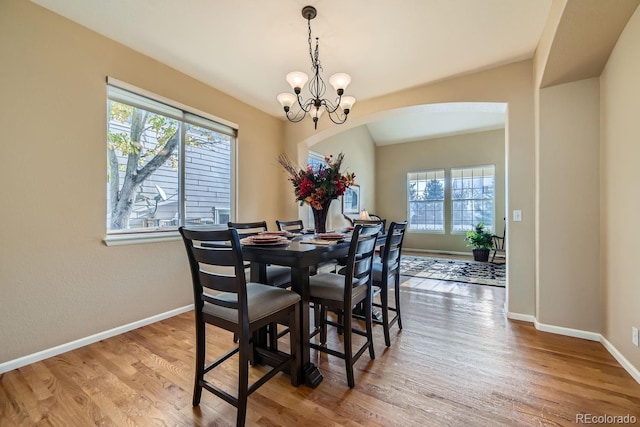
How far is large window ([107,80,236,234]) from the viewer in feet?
8.29

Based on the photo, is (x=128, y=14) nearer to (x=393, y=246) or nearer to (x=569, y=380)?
(x=393, y=246)

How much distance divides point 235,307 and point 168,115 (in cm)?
242

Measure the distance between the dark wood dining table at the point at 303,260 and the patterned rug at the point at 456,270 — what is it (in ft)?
11.0

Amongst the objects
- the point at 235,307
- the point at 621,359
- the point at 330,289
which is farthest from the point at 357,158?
the point at 235,307

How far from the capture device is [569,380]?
176cm

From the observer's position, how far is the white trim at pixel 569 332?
7.58 feet

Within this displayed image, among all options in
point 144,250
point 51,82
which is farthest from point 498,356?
point 51,82

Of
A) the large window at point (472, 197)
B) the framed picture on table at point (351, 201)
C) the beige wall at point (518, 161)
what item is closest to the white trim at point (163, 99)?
the beige wall at point (518, 161)

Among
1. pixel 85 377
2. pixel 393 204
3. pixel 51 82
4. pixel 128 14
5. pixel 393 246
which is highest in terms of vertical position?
pixel 128 14

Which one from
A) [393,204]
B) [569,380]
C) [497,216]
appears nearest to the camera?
[569,380]

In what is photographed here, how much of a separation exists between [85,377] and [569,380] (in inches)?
124

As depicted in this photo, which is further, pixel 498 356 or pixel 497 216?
pixel 497 216

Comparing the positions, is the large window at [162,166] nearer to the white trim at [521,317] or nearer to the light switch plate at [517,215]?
the light switch plate at [517,215]

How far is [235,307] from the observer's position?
1.39 metres
